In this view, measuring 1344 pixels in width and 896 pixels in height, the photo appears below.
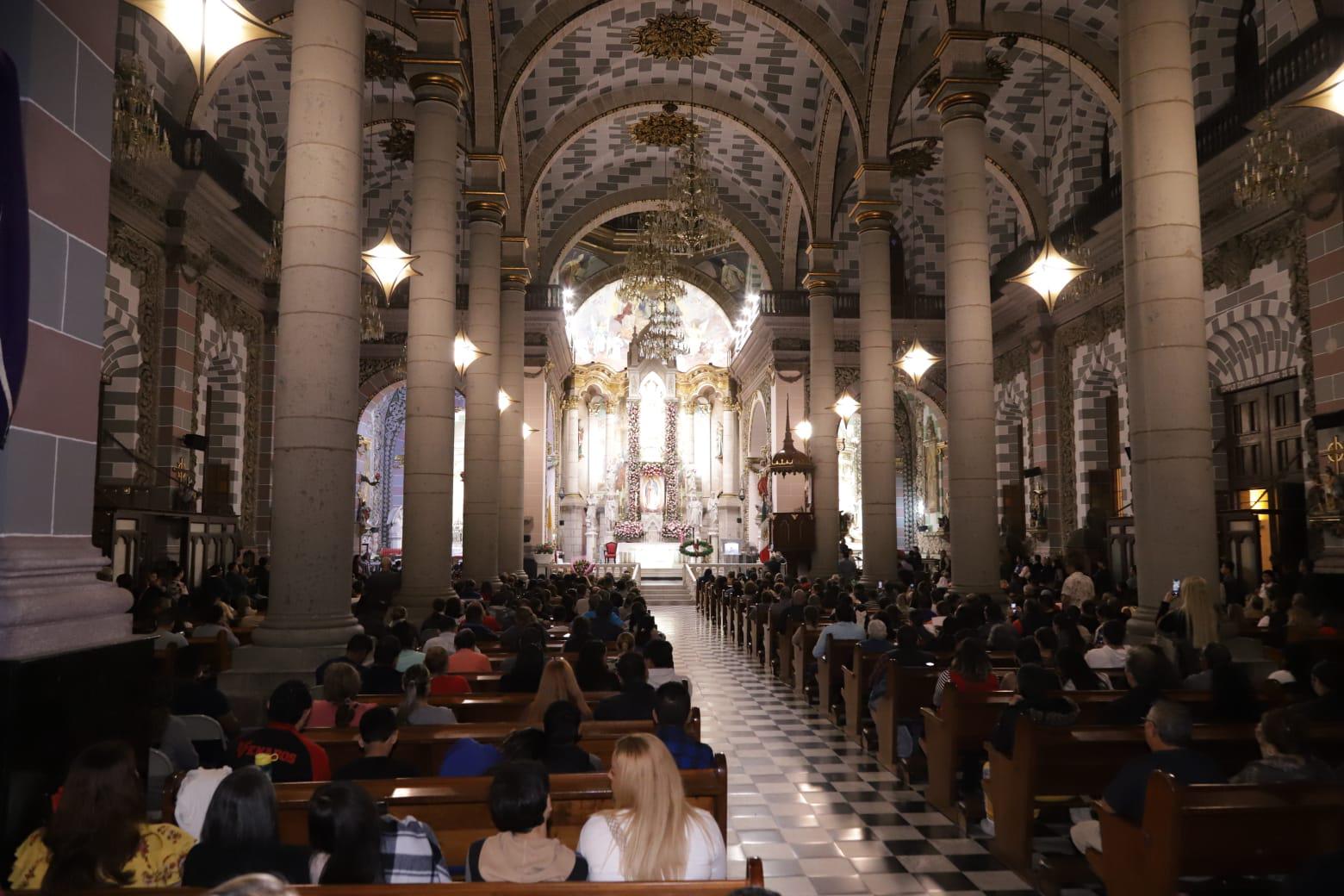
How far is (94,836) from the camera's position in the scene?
2729 mm

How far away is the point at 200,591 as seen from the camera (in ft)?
38.7

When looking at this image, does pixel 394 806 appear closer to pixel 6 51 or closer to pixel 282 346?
pixel 6 51

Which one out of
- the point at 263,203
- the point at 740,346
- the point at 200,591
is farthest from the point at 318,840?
the point at 740,346

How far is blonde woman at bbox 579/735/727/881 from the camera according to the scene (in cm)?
300

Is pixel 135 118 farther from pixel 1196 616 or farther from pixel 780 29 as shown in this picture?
pixel 780 29

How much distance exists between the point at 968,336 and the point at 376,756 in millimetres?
9444

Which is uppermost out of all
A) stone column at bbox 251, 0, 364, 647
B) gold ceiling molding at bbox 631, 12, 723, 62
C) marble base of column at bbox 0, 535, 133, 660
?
gold ceiling molding at bbox 631, 12, 723, 62

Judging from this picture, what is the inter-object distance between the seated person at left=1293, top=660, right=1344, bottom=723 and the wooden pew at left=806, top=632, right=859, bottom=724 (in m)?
4.62

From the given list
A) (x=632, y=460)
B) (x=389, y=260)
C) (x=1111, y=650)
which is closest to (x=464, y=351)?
(x=389, y=260)

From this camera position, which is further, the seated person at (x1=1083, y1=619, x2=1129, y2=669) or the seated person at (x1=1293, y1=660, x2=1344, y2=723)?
the seated person at (x1=1083, y1=619, x2=1129, y2=669)

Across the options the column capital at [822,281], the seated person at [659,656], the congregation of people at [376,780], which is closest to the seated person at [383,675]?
the congregation of people at [376,780]

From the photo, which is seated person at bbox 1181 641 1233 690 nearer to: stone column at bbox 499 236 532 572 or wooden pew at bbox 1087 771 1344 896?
wooden pew at bbox 1087 771 1344 896

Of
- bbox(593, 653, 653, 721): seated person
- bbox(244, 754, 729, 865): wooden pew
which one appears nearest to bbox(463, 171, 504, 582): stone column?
bbox(593, 653, 653, 721): seated person

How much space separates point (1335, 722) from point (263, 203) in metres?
19.8
